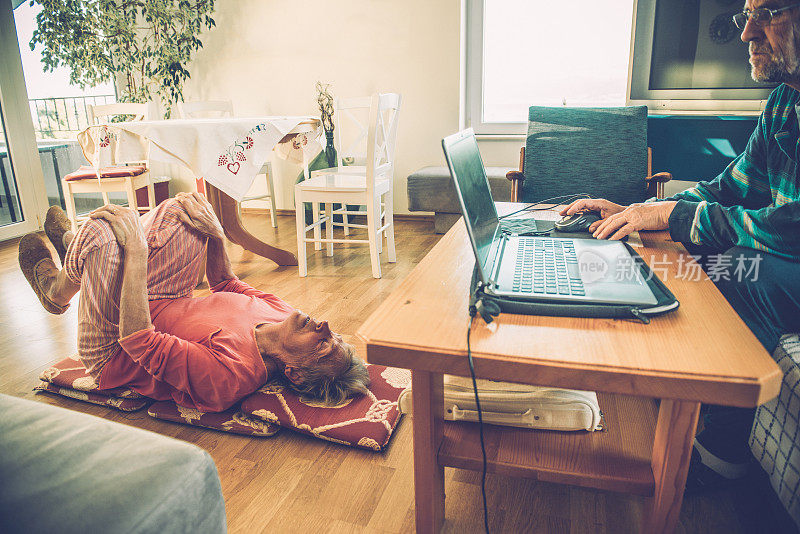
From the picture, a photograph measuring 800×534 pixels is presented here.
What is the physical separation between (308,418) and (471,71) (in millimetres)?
3271

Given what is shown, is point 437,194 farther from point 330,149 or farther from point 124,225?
point 124,225

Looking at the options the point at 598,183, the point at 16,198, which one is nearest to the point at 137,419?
the point at 598,183

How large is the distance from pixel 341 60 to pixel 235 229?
1.82 meters

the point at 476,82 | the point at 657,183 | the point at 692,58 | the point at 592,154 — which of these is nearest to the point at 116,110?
the point at 476,82

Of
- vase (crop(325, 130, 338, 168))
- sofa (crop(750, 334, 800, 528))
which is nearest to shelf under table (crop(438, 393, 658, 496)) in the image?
sofa (crop(750, 334, 800, 528))

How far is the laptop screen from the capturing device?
2.95 feet

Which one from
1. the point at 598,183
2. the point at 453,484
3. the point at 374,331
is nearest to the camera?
the point at 374,331

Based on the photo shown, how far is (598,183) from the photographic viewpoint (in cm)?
231

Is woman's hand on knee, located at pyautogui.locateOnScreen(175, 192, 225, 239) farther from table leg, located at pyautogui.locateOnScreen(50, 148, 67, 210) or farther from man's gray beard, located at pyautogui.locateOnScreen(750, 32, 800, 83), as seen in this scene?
table leg, located at pyautogui.locateOnScreen(50, 148, 67, 210)

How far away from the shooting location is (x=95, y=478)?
0.56 meters

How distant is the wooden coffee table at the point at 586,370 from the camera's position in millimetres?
687

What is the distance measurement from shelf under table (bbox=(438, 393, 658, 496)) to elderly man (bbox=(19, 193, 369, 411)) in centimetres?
62

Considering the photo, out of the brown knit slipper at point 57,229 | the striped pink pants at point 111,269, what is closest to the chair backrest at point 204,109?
the brown knit slipper at point 57,229

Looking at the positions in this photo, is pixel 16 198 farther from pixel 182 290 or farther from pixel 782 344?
pixel 782 344
